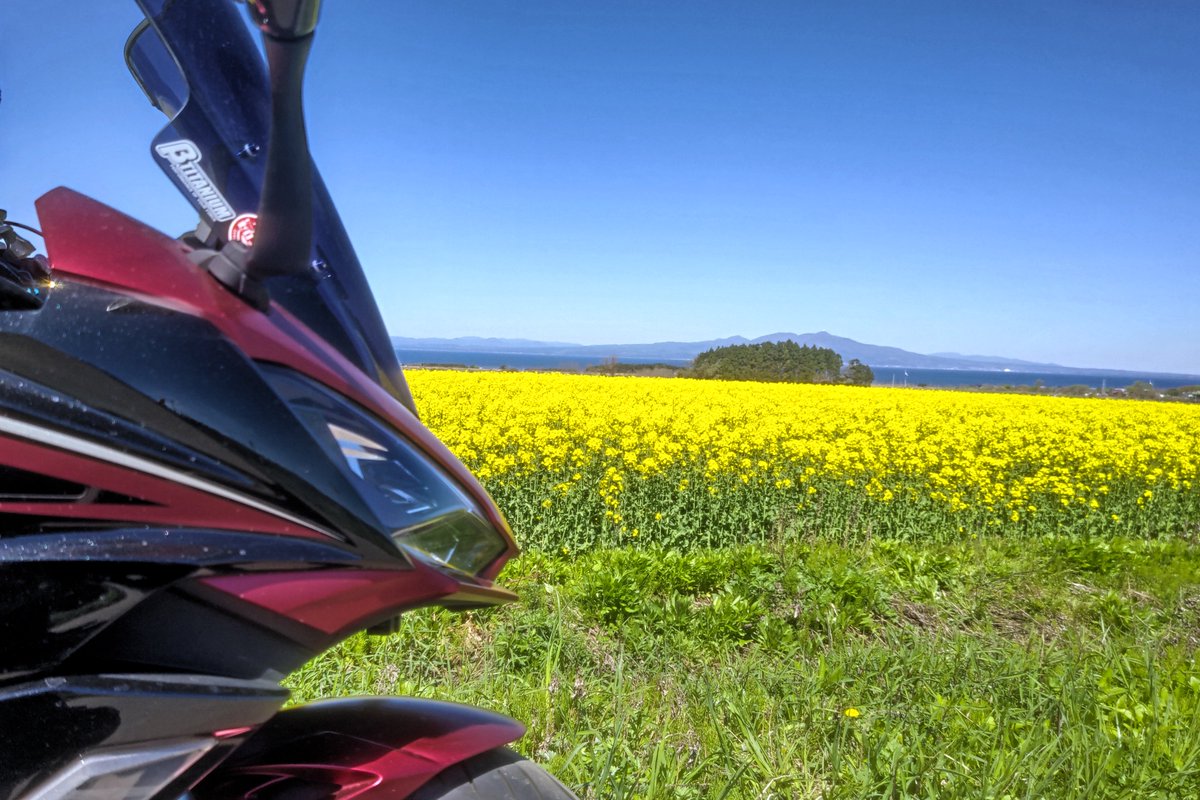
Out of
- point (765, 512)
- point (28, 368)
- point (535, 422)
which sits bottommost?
point (765, 512)

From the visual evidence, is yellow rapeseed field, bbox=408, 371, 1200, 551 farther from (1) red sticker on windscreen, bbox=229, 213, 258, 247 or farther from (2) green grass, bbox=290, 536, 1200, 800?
(1) red sticker on windscreen, bbox=229, 213, 258, 247

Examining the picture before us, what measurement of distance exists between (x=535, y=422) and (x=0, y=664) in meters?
7.62

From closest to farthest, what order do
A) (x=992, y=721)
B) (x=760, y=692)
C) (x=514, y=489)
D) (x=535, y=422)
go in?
(x=992, y=721) < (x=760, y=692) < (x=514, y=489) < (x=535, y=422)

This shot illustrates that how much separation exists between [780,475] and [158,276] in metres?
7.30

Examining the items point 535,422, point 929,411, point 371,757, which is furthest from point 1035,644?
point 929,411

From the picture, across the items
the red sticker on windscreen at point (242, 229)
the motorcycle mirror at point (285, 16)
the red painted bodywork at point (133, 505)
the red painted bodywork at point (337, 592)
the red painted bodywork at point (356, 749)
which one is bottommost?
the red painted bodywork at point (356, 749)

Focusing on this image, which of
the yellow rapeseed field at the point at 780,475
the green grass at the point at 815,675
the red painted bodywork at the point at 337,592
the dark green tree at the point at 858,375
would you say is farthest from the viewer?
the dark green tree at the point at 858,375

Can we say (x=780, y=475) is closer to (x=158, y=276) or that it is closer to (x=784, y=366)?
(x=158, y=276)

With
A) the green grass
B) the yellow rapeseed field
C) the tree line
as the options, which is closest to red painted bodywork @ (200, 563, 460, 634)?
the green grass

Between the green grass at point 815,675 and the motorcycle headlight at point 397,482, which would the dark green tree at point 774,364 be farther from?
the motorcycle headlight at point 397,482

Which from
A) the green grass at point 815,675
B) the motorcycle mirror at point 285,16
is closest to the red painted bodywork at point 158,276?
the motorcycle mirror at point 285,16

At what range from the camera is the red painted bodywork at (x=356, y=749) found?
1023 mm

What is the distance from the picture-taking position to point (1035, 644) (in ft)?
12.4

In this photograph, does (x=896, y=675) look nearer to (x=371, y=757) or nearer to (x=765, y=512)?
(x=371, y=757)
